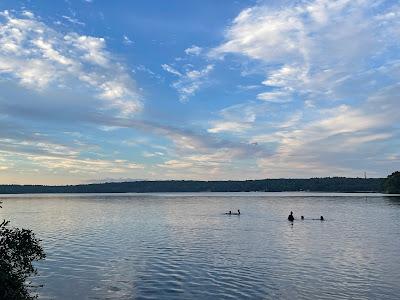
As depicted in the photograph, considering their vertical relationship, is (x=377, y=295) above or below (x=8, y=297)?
below

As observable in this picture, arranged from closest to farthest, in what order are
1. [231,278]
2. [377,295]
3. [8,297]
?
[8,297], [377,295], [231,278]

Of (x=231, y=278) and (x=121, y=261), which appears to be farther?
(x=121, y=261)

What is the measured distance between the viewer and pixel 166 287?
120ft

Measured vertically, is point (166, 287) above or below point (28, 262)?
below

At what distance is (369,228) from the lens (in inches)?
3228

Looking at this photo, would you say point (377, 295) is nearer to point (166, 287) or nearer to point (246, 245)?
point (166, 287)

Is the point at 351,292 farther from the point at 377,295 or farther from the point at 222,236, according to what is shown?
the point at 222,236

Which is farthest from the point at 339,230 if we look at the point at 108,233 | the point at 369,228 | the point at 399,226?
the point at 108,233

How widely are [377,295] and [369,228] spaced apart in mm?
51906

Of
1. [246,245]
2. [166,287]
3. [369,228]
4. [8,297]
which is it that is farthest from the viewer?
[369,228]

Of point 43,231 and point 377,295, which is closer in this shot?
point 377,295

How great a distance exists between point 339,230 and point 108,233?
43.7m

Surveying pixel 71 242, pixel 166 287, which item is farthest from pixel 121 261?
pixel 71 242

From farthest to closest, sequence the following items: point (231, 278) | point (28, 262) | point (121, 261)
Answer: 1. point (121, 261)
2. point (231, 278)
3. point (28, 262)
